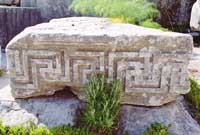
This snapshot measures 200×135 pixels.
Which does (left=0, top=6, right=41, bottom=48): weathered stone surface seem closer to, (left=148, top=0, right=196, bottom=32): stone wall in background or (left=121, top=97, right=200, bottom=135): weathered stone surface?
(left=148, top=0, right=196, bottom=32): stone wall in background

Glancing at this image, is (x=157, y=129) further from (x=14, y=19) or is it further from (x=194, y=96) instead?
(x=14, y=19)

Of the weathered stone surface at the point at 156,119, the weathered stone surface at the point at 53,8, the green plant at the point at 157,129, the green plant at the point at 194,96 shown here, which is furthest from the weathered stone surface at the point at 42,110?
the weathered stone surface at the point at 53,8

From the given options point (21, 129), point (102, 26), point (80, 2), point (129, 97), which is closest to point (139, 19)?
point (80, 2)

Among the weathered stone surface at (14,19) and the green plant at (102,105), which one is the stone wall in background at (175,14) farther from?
the green plant at (102,105)

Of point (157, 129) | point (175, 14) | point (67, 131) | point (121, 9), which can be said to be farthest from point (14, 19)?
point (157, 129)

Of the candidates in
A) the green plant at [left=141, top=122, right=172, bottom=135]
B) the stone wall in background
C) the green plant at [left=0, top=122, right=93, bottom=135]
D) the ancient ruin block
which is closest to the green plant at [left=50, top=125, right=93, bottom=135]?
the green plant at [left=0, top=122, right=93, bottom=135]

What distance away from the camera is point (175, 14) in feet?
22.2

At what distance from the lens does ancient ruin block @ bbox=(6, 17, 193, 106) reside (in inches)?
104

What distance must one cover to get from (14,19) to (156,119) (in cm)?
438

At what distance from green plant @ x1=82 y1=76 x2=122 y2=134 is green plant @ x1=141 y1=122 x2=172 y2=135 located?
10.6 inches

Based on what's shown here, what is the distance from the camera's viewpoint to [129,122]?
279cm

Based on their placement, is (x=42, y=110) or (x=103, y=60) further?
(x=42, y=110)

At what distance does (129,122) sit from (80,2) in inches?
133

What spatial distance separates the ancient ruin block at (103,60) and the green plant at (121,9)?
8.06ft
